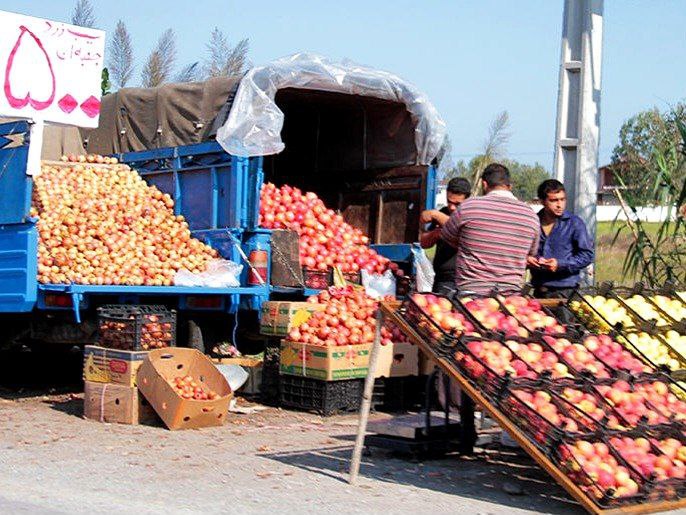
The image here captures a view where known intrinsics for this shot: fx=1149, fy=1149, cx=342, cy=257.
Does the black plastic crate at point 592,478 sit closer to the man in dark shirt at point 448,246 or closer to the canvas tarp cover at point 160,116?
the man in dark shirt at point 448,246

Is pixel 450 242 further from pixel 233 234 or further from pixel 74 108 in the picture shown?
pixel 74 108

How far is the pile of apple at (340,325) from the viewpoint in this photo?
10.3 metres

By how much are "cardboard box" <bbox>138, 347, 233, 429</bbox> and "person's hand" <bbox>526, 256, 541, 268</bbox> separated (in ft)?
8.87

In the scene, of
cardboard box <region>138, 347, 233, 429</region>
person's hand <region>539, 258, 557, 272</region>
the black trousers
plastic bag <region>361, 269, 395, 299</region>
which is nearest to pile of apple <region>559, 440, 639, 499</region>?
the black trousers

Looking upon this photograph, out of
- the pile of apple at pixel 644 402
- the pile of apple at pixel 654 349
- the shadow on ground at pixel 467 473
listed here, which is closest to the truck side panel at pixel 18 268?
the shadow on ground at pixel 467 473

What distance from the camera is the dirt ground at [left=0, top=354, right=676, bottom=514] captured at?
21.8 feet

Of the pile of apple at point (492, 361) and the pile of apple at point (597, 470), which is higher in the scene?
the pile of apple at point (492, 361)

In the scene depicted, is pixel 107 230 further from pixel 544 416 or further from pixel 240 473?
pixel 544 416

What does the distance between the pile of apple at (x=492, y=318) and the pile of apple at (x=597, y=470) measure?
0.93m

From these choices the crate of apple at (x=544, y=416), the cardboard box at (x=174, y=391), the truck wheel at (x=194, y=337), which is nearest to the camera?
the crate of apple at (x=544, y=416)

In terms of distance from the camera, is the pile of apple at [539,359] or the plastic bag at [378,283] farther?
the plastic bag at [378,283]

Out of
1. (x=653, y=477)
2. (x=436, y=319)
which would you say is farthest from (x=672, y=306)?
(x=436, y=319)

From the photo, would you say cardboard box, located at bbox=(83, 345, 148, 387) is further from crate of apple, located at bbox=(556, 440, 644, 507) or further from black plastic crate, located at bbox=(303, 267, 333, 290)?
crate of apple, located at bbox=(556, 440, 644, 507)

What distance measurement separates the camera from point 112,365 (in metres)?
9.70
